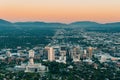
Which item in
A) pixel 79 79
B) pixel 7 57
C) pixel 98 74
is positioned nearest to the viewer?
pixel 79 79

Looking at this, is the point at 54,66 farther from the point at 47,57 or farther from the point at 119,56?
the point at 119,56

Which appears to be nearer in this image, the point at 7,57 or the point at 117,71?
the point at 117,71

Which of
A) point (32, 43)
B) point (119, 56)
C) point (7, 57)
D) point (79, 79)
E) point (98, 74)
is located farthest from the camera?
point (32, 43)

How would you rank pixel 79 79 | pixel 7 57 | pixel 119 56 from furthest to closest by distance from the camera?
pixel 119 56
pixel 7 57
pixel 79 79

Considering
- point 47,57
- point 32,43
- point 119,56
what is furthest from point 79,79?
point 32,43

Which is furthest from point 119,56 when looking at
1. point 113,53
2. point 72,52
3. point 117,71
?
point 117,71

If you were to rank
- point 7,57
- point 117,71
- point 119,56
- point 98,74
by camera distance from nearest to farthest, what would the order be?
point 98,74, point 117,71, point 7,57, point 119,56

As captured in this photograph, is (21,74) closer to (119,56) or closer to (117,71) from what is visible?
(117,71)

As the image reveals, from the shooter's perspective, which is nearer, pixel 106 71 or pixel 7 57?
pixel 106 71
